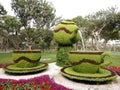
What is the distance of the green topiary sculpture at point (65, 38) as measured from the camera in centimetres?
890

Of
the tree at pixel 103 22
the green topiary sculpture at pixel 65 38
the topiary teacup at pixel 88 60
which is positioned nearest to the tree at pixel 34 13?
the tree at pixel 103 22

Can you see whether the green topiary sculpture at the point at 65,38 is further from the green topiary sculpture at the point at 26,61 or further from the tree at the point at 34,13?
the tree at the point at 34,13

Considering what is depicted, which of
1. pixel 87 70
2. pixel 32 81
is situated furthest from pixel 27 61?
pixel 87 70

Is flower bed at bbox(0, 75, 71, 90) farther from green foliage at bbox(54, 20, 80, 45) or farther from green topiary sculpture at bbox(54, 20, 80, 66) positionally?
green foliage at bbox(54, 20, 80, 45)

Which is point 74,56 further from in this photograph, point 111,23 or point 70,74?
point 111,23

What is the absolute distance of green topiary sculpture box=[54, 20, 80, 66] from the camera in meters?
8.90

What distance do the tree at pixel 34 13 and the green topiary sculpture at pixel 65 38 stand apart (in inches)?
654

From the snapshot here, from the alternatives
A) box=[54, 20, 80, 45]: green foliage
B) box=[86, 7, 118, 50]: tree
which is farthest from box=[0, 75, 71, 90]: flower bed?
box=[86, 7, 118, 50]: tree

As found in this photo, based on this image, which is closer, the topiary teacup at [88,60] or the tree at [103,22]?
the topiary teacup at [88,60]

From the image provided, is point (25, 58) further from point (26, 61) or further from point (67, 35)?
point (67, 35)

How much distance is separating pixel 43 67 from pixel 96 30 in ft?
81.4

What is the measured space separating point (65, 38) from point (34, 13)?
57.7ft

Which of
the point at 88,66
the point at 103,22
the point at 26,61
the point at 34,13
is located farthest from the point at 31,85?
the point at 103,22

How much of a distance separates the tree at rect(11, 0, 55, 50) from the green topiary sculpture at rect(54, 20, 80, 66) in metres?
16.6
